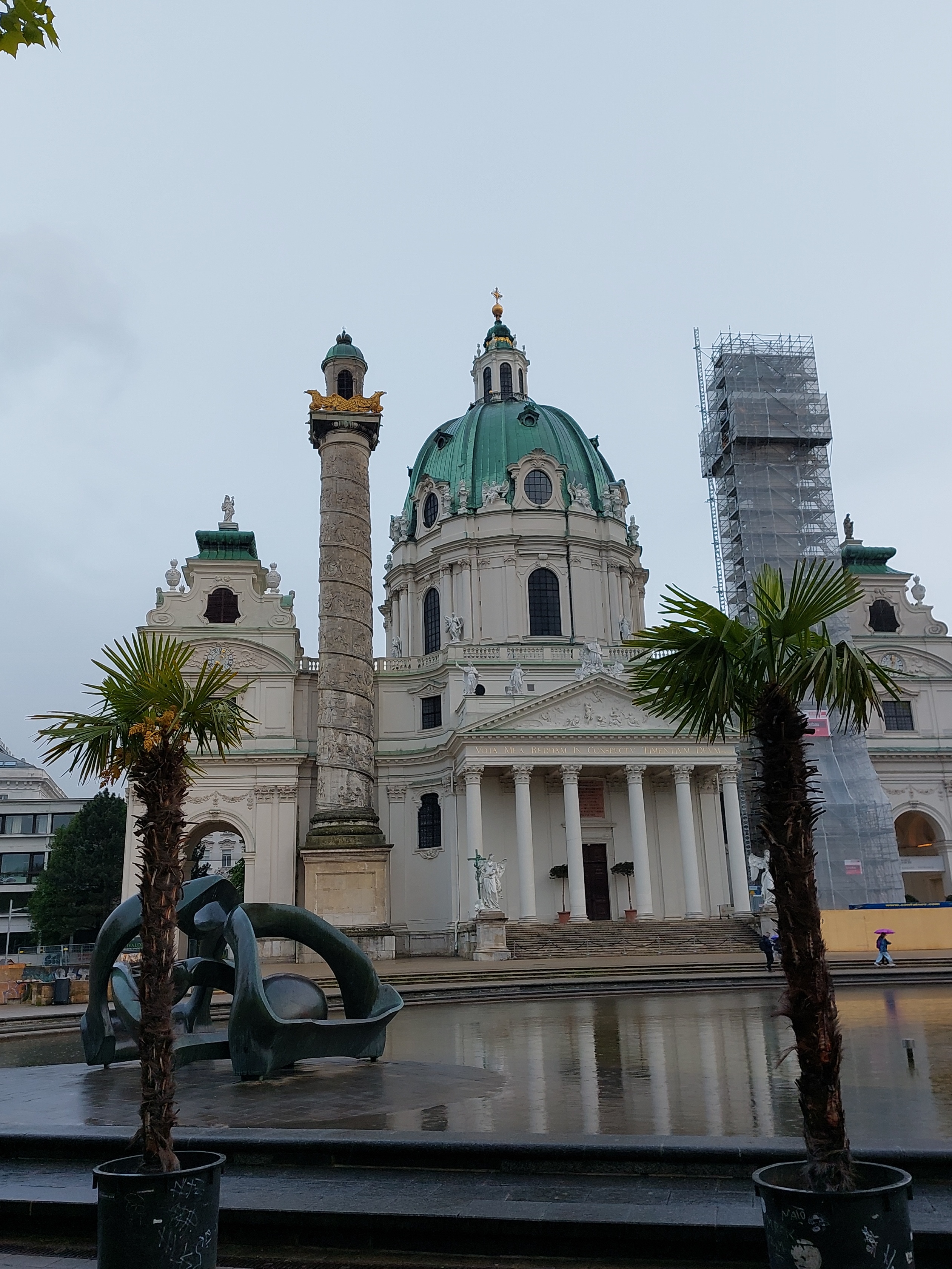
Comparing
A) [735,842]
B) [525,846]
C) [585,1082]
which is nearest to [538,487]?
[525,846]

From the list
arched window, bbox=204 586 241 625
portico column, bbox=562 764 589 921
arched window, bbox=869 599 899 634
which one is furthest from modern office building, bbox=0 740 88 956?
arched window, bbox=869 599 899 634

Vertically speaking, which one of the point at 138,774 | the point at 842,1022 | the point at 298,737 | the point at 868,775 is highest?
the point at 298,737

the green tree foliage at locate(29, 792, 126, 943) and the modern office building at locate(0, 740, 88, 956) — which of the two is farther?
the modern office building at locate(0, 740, 88, 956)

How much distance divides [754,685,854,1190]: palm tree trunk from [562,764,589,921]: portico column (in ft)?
118

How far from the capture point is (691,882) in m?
42.0

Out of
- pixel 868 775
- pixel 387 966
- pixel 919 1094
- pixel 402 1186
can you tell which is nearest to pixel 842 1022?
pixel 919 1094

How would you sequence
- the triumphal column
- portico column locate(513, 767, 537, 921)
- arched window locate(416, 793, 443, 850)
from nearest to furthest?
the triumphal column
portico column locate(513, 767, 537, 921)
arched window locate(416, 793, 443, 850)

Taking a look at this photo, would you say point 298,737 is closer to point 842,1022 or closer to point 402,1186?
point 842,1022

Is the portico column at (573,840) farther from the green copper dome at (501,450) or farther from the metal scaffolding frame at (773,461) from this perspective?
the green copper dome at (501,450)

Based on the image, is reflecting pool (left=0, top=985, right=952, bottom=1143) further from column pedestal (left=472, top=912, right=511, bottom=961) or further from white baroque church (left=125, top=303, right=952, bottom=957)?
white baroque church (left=125, top=303, right=952, bottom=957)

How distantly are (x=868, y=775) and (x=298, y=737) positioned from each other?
999 inches

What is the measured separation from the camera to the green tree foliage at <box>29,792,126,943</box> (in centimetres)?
5875

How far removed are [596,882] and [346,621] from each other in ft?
53.2

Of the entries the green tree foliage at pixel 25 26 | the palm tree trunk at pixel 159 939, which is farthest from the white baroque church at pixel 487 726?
the green tree foliage at pixel 25 26
